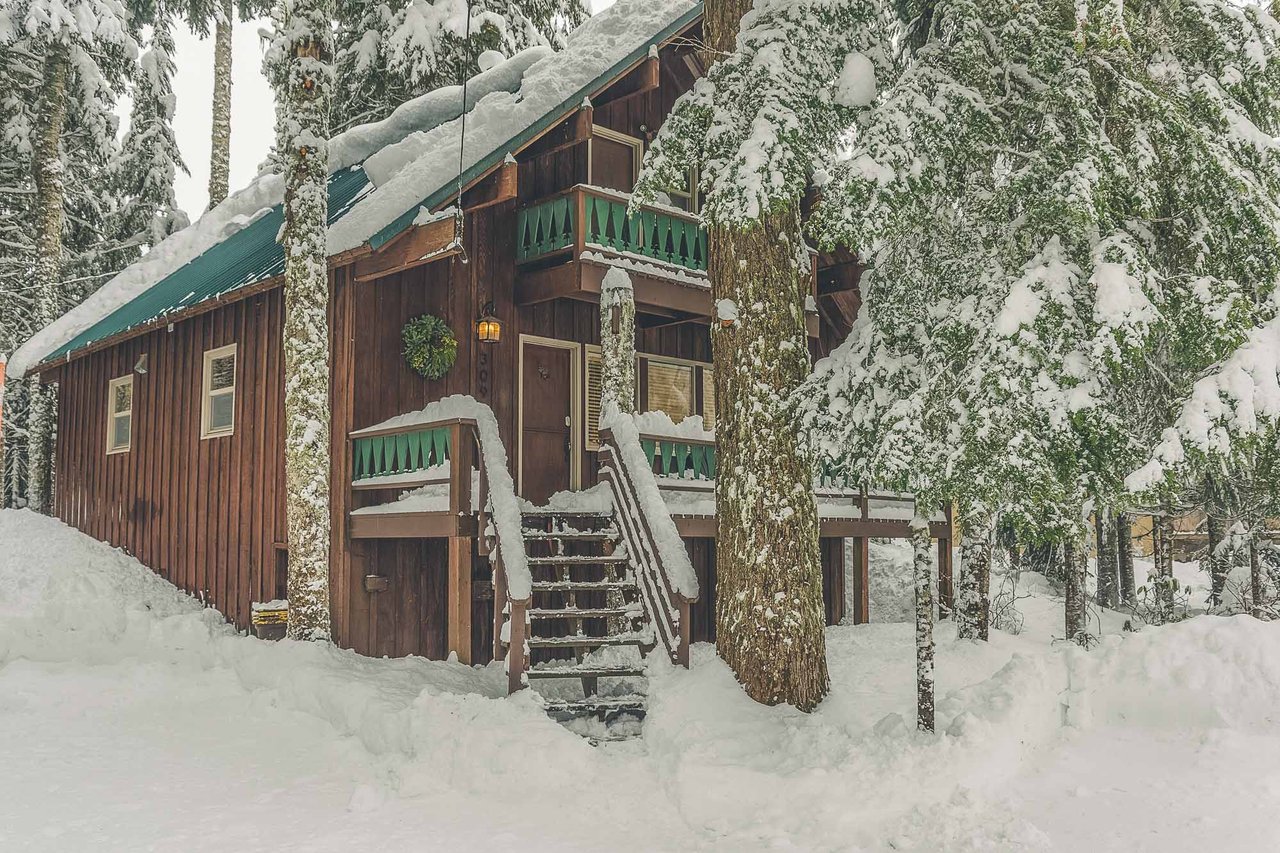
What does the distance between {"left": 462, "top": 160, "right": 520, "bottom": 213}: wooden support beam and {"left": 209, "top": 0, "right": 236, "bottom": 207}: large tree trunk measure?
12842mm

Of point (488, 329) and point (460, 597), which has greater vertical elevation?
point (488, 329)

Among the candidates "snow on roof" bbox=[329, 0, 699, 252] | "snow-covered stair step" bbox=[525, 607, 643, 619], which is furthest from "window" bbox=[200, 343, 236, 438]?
"snow-covered stair step" bbox=[525, 607, 643, 619]

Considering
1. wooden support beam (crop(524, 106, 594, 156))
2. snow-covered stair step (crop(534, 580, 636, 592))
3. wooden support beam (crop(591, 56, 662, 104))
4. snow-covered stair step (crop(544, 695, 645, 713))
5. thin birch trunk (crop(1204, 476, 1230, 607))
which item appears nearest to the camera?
snow-covered stair step (crop(544, 695, 645, 713))

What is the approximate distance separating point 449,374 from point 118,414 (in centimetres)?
647

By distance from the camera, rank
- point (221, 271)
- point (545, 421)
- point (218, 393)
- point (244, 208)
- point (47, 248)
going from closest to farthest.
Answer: point (545, 421)
point (218, 393)
point (221, 271)
point (244, 208)
point (47, 248)

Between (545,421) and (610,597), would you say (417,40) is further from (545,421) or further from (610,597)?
(610,597)

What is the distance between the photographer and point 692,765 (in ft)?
20.3

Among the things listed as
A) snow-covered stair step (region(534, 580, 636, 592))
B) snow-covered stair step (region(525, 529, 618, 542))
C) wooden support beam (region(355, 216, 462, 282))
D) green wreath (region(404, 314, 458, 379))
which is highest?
wooden support beam (region(355, 216, 462, 282))

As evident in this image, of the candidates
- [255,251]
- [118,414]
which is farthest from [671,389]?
[118,414]

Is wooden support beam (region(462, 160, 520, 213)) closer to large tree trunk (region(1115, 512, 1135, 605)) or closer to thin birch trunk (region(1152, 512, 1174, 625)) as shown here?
thin birch trunk (region(1152, 512, 1174, 625))

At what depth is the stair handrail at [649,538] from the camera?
26.5ft

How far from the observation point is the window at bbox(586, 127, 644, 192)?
12141 mm

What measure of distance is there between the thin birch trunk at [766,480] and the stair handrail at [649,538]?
1.88 feet

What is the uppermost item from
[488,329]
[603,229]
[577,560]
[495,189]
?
[495,189]
